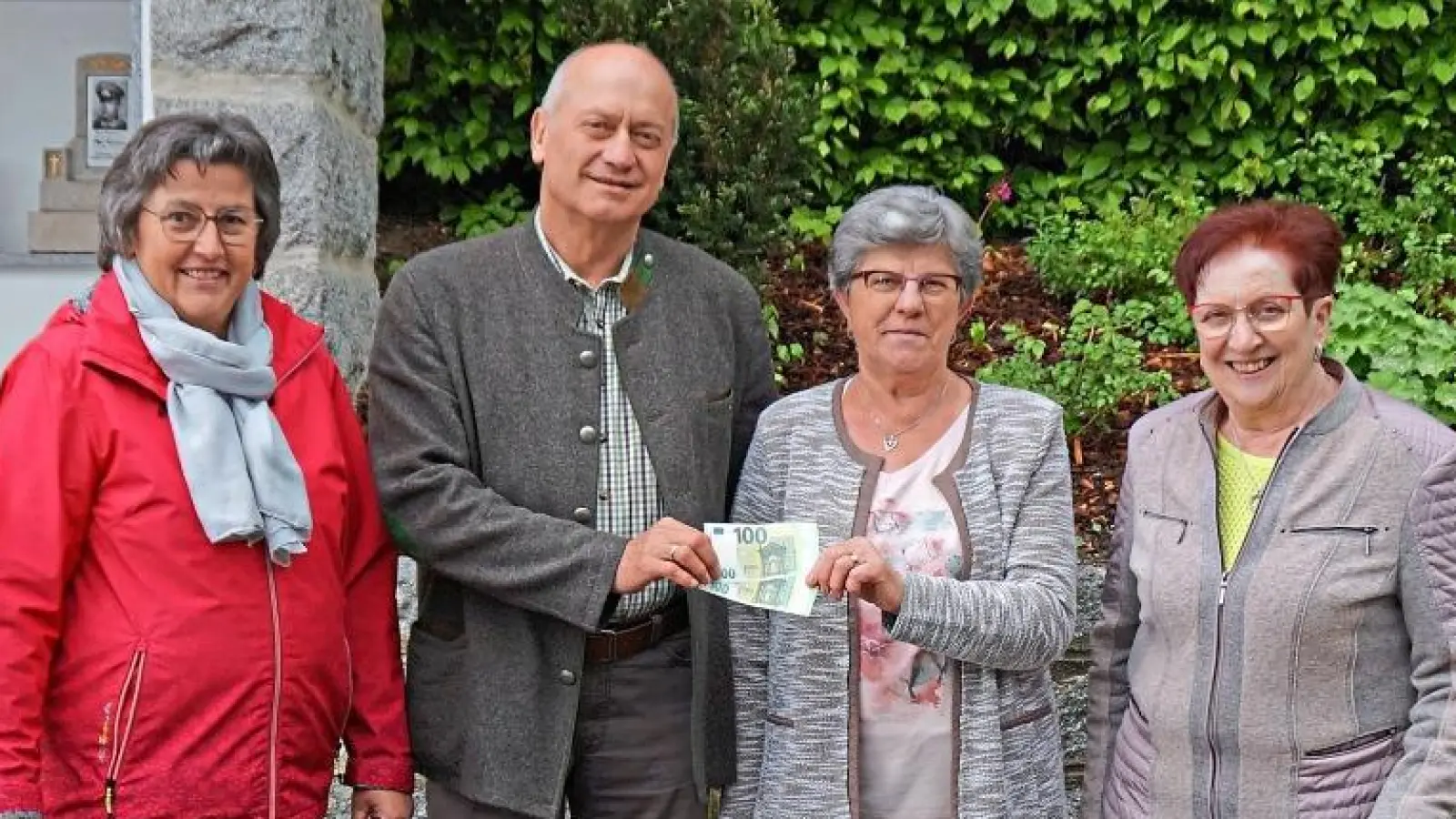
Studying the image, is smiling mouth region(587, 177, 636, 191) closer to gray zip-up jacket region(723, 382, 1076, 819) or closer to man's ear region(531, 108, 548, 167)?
man's ear region(531, 108, 548, 167)

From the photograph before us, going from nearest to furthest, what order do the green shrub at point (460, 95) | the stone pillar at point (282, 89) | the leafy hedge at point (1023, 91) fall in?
the stone pillar at point (282, 89) → the green shrub at point (460, 95) → the leafy hedge at point (1023, 91)

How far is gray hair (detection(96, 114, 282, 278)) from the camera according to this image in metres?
2.98

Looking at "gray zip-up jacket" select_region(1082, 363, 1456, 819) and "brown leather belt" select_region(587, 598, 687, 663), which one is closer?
"gray zip-up jacket" select_region(1082, 363, 1456, 819)

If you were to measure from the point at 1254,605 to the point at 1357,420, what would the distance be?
1.28 feet

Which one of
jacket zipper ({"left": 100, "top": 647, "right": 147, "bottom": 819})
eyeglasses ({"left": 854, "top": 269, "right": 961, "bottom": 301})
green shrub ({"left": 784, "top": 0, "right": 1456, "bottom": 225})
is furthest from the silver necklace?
green shrub ({"left": 784, "top": 0, "right": 1456, "bottom": 225})

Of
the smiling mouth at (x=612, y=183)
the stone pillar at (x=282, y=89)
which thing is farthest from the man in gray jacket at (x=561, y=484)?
the stone pillar at (x=282, y=89)

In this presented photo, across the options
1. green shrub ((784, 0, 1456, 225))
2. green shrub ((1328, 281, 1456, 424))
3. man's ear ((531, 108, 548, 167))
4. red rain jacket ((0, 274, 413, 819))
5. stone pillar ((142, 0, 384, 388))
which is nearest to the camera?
red rain jacket ((0, 274, 413, 819))

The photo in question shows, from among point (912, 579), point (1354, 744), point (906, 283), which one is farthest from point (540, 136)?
point (1354, 744)

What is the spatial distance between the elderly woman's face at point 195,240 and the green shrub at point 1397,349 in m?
3.96

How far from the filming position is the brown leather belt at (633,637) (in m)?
3.19

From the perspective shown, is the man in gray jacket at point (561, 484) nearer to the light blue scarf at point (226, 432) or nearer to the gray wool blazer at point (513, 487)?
the gray wool blazer at point (513, 487)

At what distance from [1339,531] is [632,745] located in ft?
4.50

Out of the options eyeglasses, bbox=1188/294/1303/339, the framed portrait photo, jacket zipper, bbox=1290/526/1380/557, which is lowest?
jacket zipper, bbox=1290/526/1380/557

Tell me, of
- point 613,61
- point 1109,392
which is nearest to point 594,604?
point 613,61
